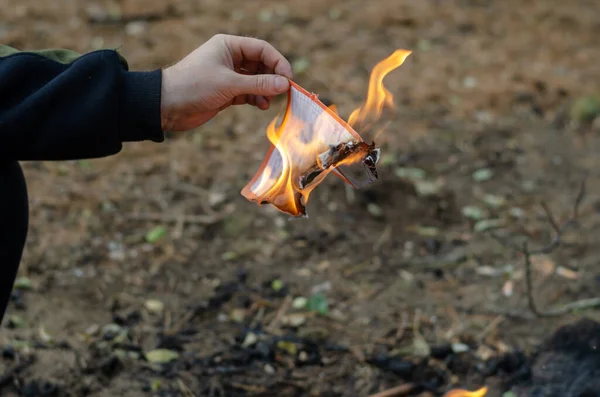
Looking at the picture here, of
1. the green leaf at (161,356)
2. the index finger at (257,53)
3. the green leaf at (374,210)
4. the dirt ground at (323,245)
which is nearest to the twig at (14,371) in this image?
the dirt ground at (323,245)

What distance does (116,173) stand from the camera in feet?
13.0

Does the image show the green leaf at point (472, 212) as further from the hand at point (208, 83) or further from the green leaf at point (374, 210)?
the hand at point (208, 83)

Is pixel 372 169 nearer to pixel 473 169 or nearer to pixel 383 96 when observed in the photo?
pixel 383 96

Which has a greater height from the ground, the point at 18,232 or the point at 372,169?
the point at 372,169

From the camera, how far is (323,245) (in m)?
3.45

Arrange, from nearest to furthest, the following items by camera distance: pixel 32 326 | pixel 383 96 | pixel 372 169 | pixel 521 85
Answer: pixel 372 169 < pixel 383 96 < pixel 32 326 < pixel 521 85

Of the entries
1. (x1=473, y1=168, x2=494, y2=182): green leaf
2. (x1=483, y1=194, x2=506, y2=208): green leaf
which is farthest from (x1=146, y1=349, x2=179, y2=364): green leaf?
(x1=473, y1=168, x2=494, y2=182): green leaf

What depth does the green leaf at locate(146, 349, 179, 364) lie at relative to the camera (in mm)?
2730

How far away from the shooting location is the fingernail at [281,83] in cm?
197

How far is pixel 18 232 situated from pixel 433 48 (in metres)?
3.96

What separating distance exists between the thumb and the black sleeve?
8.6 inches

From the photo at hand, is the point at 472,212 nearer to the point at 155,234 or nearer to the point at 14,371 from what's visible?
the point at 155,234

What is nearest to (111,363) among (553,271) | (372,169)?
(372,169)

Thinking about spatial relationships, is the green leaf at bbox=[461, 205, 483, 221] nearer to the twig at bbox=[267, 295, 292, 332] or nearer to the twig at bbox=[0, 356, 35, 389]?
the twig at bbox=[267, 295, 292, 332]
